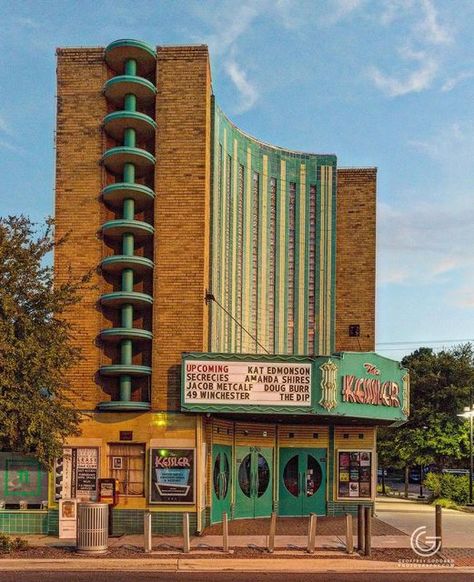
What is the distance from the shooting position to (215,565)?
58.1 ft

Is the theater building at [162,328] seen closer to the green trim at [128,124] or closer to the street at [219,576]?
the green trim at [128,124]

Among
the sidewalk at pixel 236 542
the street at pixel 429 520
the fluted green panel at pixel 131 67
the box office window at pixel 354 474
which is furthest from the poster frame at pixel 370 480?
the fluted green panel at pixel 131 67

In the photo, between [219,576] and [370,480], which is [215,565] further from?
[370,480]

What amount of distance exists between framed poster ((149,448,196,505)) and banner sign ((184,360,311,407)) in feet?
5.80

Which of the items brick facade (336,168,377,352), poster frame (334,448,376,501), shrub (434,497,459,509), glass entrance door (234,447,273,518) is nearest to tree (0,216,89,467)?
glass entrance door (234,447,273,518)

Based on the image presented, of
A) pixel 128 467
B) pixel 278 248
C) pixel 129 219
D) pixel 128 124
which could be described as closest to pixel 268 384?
pixel 128 467

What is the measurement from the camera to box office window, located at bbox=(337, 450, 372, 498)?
2833 cm

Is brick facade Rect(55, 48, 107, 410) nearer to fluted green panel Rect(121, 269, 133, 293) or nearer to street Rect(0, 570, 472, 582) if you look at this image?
fluted green panel Rect(121, 269, 133, 293)

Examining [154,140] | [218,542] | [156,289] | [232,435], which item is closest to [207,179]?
[154,140]

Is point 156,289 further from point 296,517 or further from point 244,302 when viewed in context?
point 296,517

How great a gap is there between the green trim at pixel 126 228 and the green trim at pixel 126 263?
80cm

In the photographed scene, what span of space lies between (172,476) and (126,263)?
6.64 m

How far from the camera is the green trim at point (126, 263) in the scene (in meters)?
23.3

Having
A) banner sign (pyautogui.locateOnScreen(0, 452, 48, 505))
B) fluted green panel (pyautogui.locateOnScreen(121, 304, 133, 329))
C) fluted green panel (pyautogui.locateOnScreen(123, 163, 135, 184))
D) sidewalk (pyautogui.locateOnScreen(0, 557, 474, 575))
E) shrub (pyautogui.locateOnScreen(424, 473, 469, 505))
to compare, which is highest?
fluted green panel (pyautogui.locateOnScreen(123, 163, 135, 184))
